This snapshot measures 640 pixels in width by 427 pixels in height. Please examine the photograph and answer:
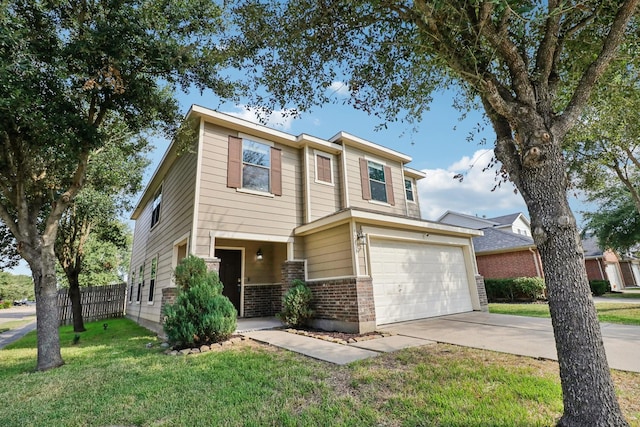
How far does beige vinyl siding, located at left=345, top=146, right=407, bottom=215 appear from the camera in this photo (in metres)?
10.4

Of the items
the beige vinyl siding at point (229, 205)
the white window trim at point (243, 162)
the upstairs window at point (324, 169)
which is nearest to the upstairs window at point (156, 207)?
the beige vinyl siding at point (229, 205)

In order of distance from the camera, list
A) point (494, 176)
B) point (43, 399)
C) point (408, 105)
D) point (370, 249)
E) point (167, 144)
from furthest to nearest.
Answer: point (167, 144), point (370, 249), point (408, 105), point (494, 176), point (43, 399)

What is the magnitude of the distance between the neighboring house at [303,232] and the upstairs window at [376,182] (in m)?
0.04

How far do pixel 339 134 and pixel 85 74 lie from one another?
266 inches

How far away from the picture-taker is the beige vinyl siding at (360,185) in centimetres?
1037

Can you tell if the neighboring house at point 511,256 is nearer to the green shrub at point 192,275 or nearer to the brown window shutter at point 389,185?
the brown window shutter at point 389,185

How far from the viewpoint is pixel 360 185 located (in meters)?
10.6

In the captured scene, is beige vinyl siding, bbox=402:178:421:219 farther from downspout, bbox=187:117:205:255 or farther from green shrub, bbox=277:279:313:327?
downspout, bbox=187:117:205:255

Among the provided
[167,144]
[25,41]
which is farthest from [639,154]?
[25,41]

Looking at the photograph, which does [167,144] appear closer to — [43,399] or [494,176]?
[43,399]

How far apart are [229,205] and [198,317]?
3067 millimetres

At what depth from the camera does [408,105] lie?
526 centimetres

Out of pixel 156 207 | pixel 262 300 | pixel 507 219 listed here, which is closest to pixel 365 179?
pixel 262 300

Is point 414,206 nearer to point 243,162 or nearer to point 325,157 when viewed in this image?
point 325,157
